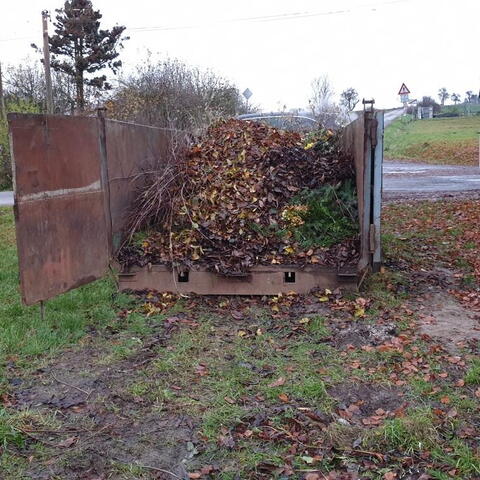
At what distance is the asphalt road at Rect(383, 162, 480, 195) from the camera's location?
13.9m

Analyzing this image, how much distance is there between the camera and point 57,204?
4777mm

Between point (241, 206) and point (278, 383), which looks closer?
point (278, 383)

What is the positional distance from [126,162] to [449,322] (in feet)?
12.1

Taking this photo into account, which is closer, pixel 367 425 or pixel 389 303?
pixel 367 425

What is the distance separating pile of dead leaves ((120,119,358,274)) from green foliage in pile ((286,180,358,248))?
83mm

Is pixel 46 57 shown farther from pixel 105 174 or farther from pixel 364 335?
pixel 364 335

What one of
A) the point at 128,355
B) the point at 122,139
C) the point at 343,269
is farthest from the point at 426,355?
the point at 122,139

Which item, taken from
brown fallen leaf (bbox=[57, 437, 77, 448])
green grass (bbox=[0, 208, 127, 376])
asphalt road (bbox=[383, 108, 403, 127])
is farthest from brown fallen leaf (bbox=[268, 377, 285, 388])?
asphalt road (bbox=[383, 108, 403, 127])

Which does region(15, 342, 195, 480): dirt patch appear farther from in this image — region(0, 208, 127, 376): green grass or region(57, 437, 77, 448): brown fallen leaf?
region(0, 208, 127, 376): green grass

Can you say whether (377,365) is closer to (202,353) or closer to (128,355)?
(202,353)

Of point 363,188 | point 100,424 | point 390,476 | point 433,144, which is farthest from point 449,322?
point 433,144

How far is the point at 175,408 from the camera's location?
344 centimetres

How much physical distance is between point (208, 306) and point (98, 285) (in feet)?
4.02

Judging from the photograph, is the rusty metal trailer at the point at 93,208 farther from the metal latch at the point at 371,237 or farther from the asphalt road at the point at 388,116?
the asphalt road at the point at 388,116
